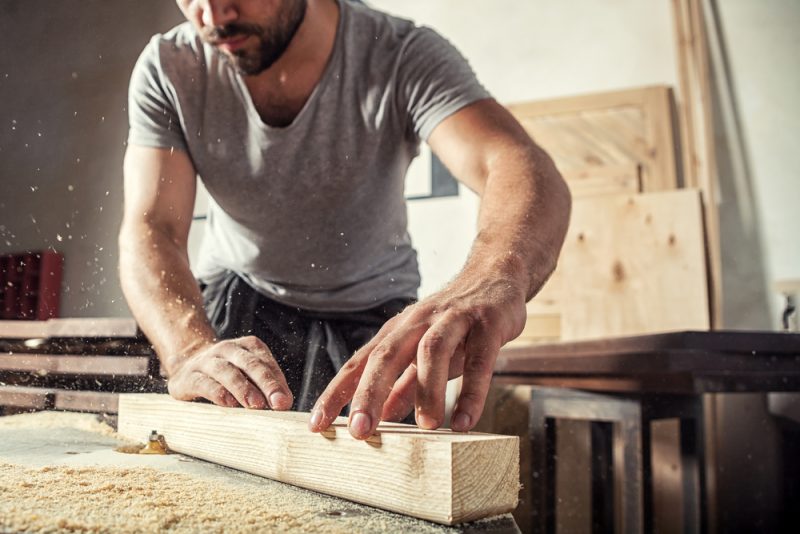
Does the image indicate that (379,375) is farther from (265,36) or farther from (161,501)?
(265,36)

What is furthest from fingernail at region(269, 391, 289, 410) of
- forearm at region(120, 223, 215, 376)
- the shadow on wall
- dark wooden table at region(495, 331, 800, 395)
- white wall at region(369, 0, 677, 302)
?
the shadow on wall

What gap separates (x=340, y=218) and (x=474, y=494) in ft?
1.94

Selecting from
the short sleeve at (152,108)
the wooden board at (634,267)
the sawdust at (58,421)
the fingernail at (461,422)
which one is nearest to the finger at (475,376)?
the fingernail at (461,422)

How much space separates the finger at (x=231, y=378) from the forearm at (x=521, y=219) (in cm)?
23

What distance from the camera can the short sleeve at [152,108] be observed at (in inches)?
33.0

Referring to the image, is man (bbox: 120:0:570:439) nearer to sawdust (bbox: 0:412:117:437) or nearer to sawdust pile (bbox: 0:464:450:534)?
sawdust (bbox: 0:412:117:437)

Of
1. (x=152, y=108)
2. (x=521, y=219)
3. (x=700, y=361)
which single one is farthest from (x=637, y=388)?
(x=152, y=108)

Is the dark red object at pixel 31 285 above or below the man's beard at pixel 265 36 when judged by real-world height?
below

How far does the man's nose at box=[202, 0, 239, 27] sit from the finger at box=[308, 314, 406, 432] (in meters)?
0.53

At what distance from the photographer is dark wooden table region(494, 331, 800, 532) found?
0.96 m

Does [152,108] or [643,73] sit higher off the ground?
[643,73]

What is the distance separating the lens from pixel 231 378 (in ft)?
1.98

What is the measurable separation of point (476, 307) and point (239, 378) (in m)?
0.23

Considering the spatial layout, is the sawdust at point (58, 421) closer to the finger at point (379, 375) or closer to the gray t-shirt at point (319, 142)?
the gray t-shirt at point (319, 142)
